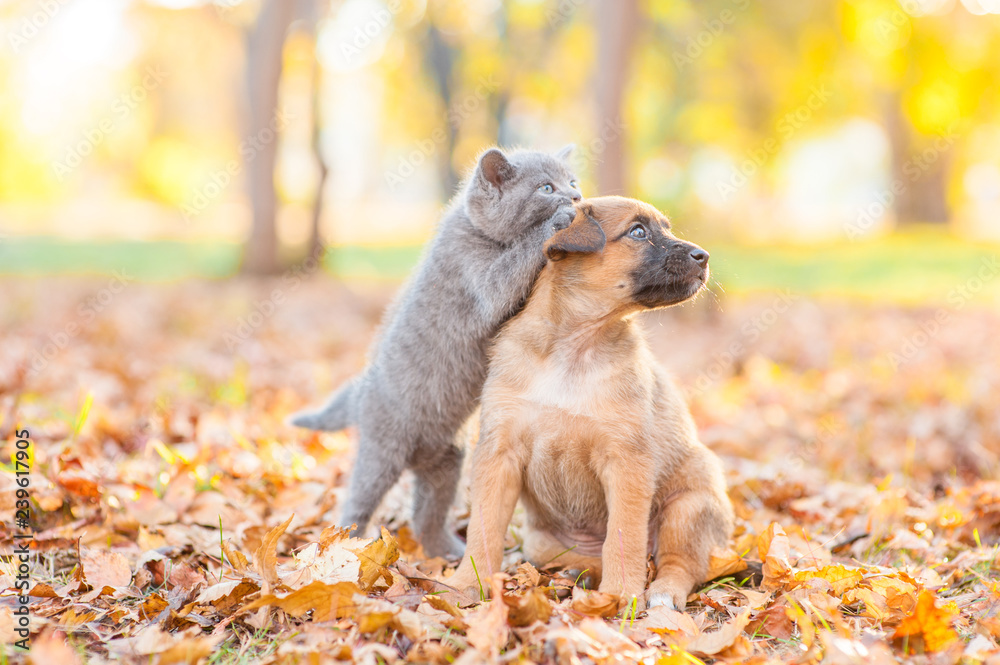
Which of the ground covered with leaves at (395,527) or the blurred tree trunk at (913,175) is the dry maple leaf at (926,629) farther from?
the blurred tree trunk at (913,175)

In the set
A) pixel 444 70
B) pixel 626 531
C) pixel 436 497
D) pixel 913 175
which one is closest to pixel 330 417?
pixel 436 497

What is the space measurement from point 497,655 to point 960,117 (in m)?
25.1

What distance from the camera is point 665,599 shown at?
3.09 metres

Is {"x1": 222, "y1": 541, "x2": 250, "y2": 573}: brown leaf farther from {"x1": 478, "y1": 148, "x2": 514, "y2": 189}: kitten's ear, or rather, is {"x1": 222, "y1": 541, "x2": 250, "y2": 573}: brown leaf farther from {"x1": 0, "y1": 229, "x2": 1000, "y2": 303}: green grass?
{"x1": 0, "y1": 229, "x2": 1000, "y2": 303}: green grass

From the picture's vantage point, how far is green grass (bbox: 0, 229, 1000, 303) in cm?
1502

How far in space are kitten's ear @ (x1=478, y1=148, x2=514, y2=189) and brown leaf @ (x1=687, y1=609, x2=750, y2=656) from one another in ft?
8.32

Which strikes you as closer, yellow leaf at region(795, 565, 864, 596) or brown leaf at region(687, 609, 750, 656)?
brown leaf at region(687, 609, 750, 656)

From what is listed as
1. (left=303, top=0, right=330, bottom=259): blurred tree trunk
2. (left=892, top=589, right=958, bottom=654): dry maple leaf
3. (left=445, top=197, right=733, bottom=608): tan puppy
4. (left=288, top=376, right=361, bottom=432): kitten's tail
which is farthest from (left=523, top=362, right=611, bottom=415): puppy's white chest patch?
(left=303, top=0, right=330, bottom=259): blurred tree trunk

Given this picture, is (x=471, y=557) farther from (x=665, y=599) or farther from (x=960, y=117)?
(x=960, y=117)

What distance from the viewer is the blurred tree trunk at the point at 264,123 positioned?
13039 mm

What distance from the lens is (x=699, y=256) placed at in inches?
130

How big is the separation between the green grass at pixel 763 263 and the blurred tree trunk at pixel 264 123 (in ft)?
3.01

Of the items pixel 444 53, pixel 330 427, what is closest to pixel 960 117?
pixel 444 53

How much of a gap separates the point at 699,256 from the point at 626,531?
114 cm
